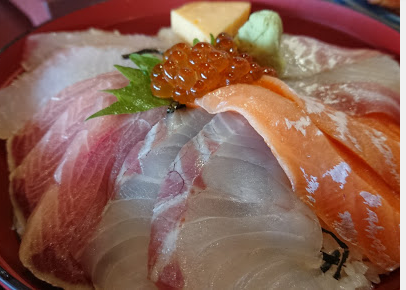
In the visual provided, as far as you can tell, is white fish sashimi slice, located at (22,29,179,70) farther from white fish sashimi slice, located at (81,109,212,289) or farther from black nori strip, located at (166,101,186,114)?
white fish sashimi slice, located at (81,109,212,289)

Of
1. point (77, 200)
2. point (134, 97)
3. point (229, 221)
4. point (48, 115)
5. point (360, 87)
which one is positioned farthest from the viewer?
point (360, 87)

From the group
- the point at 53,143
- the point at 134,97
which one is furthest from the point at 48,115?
the point at 134,97

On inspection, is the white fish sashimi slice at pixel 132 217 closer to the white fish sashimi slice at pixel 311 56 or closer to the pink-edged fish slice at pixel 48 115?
the pink-edged fish slice at pixel 48 115

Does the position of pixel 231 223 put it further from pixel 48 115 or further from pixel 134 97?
pixel 48 115

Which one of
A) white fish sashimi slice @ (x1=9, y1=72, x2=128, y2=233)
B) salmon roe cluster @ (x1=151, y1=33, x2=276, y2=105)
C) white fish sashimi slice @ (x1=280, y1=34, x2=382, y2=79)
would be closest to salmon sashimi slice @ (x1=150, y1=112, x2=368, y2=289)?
salmon roe cluster @ (x1=151, y1=33, x2=276, y2=105)

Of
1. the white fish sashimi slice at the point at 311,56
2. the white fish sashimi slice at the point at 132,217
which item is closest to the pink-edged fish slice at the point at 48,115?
the white fish sashimi slice at the point at 132,217

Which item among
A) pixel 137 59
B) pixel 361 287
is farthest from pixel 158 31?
pixel 361 287
